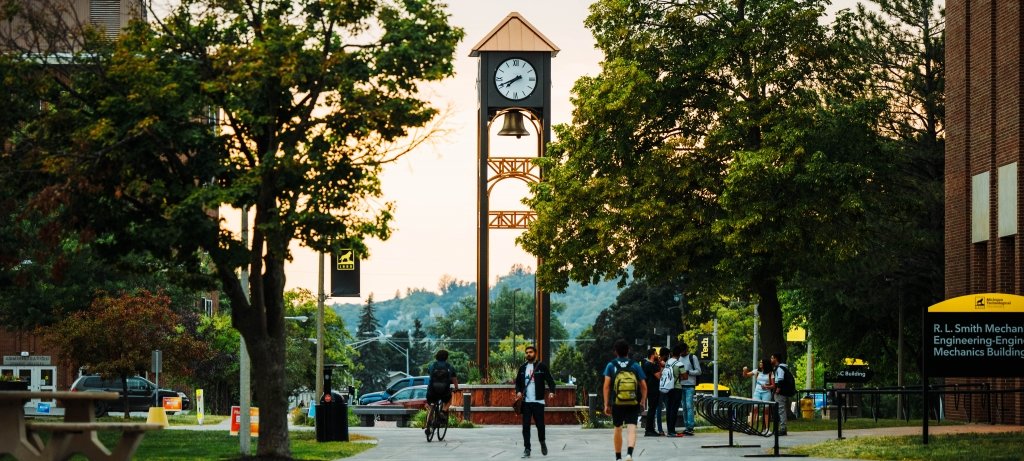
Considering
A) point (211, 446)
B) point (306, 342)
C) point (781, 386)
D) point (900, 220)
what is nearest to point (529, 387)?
point (781, 386)

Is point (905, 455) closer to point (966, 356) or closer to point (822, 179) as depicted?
point (966, 356)

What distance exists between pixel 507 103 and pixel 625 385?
30.6 m

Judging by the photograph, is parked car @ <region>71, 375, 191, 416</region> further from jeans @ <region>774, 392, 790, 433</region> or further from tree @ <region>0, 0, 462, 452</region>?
tree @ <region>0, 0, 462, 452</region>

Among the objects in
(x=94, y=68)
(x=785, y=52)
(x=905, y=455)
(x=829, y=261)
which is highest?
(x=785, y=52)

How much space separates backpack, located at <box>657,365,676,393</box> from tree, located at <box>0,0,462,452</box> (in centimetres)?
989

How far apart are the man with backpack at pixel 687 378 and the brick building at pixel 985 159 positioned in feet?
22.1

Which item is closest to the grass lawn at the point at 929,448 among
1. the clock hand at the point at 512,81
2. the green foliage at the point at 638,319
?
the clock hand at the point at 512,81

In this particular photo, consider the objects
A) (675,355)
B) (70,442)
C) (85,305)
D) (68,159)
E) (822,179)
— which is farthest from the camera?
(85,305)

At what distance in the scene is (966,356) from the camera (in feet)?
82.0

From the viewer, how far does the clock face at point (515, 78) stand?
2039 inches

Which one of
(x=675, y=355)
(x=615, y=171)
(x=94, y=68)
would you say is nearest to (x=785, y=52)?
(x=615, y=171)

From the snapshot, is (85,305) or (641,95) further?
(85,305)

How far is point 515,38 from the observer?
5216 cm

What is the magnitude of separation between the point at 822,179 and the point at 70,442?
23.2m
